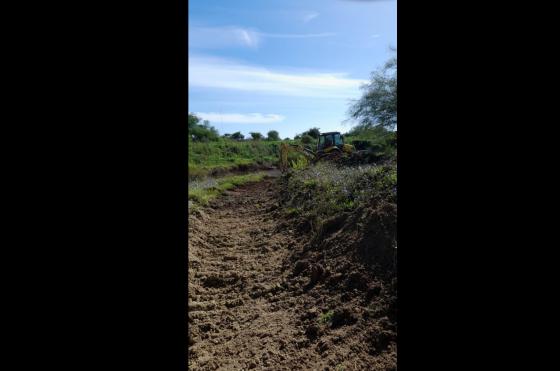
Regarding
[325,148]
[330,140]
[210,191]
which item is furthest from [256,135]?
[210,191]

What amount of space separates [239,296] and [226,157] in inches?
1026

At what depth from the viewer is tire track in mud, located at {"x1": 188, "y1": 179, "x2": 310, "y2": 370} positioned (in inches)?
142

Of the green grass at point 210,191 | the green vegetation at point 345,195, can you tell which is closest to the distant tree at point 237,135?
the green grass at point 210,191

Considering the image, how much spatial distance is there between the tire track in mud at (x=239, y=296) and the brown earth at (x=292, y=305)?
0.03 ft

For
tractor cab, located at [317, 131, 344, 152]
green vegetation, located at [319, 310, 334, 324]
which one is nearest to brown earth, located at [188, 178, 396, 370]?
green vegetation, located at [319, 310, 334, 324]

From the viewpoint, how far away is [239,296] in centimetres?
488

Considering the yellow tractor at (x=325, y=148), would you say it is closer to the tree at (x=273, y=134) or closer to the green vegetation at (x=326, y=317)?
the green vegetation at (x=326, y=317)

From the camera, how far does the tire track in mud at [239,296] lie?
3605 mm

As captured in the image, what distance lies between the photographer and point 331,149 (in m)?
18.1

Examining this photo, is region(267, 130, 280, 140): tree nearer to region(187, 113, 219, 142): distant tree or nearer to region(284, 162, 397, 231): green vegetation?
region(187, 113, 219, 142): distant tree
